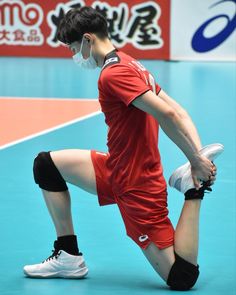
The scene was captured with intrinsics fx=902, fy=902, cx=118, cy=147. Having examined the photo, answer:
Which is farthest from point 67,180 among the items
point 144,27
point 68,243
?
point 144,27

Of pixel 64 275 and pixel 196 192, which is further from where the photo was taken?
pixel 64 275

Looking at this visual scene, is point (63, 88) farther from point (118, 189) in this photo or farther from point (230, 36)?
point (118, 189)

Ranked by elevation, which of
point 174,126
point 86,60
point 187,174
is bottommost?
point 187,174

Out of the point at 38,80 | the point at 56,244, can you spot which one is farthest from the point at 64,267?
the point at 38,80

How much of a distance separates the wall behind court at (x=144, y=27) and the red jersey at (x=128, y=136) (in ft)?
37.2

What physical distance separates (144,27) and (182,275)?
11.9 m

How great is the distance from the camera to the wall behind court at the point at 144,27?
15859mm

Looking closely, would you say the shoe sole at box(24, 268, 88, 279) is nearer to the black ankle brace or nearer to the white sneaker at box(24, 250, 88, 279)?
the white sneaker at box(24, 250, 88, 279)

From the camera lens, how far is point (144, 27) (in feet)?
53.4

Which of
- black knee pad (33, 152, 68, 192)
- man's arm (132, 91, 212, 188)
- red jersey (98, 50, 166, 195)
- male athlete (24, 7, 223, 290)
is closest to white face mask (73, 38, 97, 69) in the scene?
male athlete (24, 7, 223, 290)

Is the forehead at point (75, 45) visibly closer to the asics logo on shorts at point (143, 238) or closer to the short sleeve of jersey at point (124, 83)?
the short sleeve of jersey at point (124, 83)

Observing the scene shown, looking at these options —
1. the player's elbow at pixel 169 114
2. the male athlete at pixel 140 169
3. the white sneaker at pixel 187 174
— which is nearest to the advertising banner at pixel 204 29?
the male athlete at pixel 140 169

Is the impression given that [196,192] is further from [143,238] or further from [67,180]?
[67,180]

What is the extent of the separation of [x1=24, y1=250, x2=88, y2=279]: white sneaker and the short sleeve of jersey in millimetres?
955
